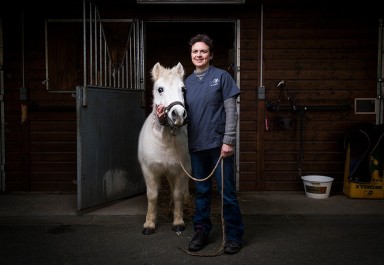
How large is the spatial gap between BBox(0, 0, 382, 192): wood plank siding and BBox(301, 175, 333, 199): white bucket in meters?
0.34

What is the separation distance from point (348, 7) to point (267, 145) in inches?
83.8

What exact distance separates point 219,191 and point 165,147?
71cm

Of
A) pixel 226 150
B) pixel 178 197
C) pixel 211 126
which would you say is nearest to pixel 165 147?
pixel 178 197

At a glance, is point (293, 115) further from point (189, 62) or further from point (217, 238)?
point (189, 62)

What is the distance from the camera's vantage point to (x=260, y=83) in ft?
17.6

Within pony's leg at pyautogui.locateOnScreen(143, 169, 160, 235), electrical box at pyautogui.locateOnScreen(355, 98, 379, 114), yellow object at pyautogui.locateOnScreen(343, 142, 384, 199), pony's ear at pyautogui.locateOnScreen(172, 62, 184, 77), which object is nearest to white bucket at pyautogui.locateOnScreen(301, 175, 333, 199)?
yellow object at pyautogui.locateOnScreen(343, 142, 384, 199)

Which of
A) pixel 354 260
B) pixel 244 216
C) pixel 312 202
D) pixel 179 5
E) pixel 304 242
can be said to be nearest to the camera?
pixel 354 260

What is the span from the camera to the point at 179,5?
5289 mm

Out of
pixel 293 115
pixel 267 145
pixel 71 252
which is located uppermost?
pixel 293 115

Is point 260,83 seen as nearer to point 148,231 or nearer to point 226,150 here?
point 226,150

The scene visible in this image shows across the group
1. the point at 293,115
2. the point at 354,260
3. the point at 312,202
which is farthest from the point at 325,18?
the point at 354,260

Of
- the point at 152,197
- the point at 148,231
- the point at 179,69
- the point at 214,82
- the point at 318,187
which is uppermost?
the point at 179,69

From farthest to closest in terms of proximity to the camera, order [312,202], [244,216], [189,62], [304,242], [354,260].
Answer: [189,62], [312,202], [244,216], [304,242], [354,260]

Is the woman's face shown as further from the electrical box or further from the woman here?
the electrical box
